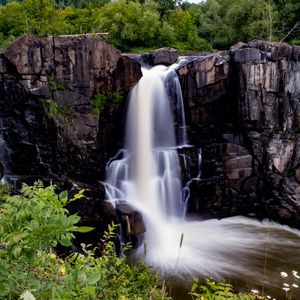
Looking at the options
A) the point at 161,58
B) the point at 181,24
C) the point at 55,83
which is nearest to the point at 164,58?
the point at 161,58

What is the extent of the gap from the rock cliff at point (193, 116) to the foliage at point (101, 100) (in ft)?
0.13

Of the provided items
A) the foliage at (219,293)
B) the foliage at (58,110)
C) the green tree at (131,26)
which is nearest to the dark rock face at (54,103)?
the foliage at (58,110)

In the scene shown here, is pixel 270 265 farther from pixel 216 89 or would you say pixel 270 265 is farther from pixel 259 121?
pixel 216 89

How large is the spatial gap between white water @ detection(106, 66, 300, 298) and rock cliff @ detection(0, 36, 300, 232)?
645 mm

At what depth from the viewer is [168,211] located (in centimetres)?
1431

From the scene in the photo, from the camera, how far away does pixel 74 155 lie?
13.5m

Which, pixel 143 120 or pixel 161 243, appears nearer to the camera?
pixel 161 243

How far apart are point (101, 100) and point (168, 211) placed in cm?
529

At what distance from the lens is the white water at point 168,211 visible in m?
11.3

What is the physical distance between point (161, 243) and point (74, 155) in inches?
185

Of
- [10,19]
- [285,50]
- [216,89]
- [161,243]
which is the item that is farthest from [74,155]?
[10,19]

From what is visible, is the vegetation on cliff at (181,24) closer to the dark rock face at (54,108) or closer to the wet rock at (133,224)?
the dark rock face at (54,108)

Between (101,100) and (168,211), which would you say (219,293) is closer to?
(168,211)

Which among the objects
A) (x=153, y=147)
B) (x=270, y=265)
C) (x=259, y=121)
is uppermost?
(x=259, y=121)
